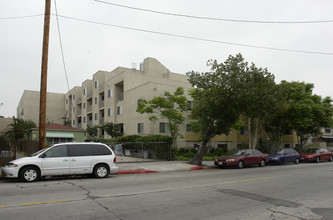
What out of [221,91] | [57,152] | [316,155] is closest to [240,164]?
[221,91]

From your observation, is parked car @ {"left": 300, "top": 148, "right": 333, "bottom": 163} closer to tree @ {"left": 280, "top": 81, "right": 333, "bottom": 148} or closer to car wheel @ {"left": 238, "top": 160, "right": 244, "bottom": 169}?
tree @ {"left": 280, "top": 81, "right": 333, "bottom": 148}

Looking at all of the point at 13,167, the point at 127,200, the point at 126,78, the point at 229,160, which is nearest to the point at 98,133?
the point at 126,78

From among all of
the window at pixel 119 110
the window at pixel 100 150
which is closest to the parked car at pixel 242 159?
the window at pixel 100 150

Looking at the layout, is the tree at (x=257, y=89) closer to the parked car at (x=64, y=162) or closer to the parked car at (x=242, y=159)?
the parked car at (x=242, y=159)

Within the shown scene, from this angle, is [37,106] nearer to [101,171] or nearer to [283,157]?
[283,157]

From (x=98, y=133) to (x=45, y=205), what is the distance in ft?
129

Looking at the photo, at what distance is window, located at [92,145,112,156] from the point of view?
518 inches

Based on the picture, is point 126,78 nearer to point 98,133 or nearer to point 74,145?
point 98,133

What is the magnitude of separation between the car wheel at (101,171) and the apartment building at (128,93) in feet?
53.5

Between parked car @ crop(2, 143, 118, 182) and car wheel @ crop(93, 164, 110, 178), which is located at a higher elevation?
parked car @ crop(2, 143, 118, 182)

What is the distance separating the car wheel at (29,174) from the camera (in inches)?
444

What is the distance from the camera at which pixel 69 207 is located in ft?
22.7

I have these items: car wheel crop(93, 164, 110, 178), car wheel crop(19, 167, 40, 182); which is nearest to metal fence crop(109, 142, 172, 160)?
car wheel crop(93, 164, 110, 178)

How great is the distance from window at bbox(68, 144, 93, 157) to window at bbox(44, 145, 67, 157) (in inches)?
8.6
